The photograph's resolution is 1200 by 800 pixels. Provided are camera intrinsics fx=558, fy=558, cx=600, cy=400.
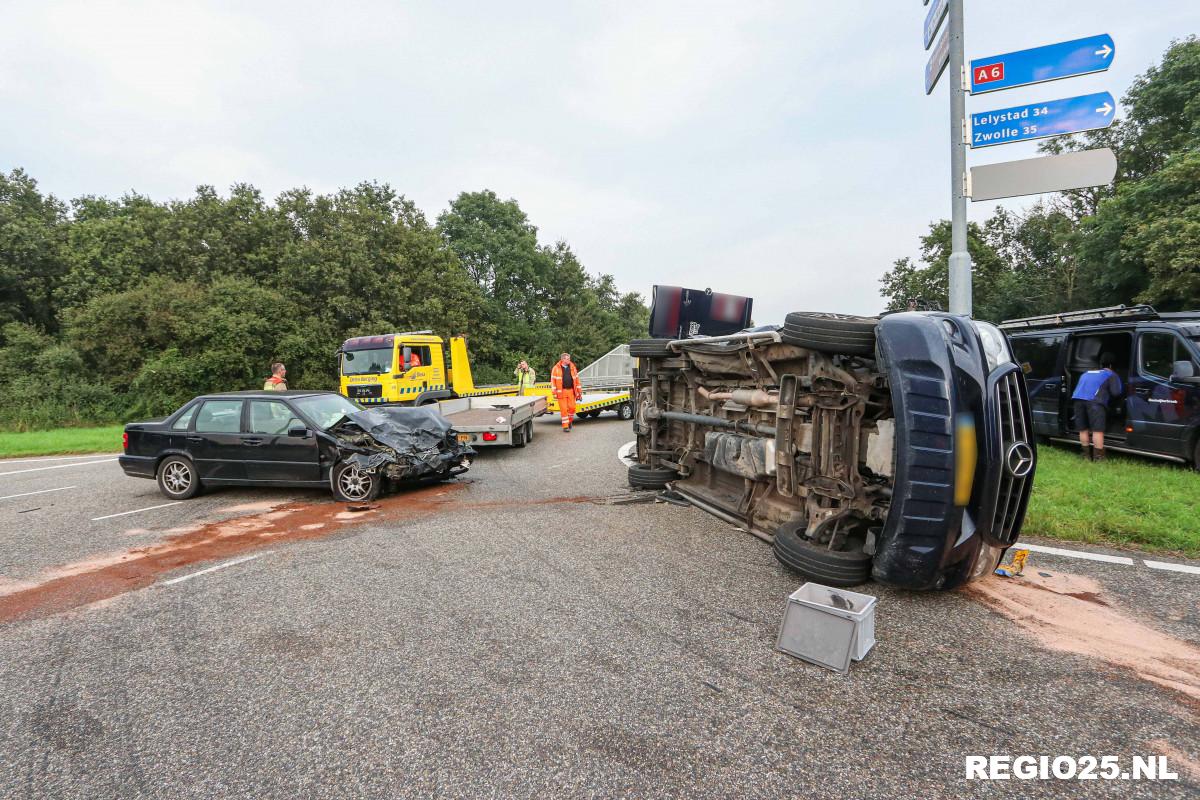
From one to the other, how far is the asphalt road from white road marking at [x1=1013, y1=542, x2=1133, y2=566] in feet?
0.63

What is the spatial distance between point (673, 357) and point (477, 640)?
165 inches

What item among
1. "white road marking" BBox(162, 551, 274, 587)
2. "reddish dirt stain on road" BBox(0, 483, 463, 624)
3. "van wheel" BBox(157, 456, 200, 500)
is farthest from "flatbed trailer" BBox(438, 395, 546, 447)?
"white road marking" BBox(162, 551, 274, 587)

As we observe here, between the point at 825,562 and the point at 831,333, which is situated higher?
the point at 831,333

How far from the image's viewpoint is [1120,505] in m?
5.20

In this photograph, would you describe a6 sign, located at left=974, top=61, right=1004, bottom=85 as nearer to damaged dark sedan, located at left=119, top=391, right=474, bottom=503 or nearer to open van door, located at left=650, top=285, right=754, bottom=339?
open van door, located at left=650, top=285, right=754, bottom=339

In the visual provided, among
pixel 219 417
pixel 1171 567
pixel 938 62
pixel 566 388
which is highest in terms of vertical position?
pixel 938 62

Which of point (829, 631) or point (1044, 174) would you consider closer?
point (829, 631)

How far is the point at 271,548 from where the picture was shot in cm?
500

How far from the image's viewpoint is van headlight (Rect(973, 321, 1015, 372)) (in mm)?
3235

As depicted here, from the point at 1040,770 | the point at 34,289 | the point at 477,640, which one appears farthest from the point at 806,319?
the point at 34,289

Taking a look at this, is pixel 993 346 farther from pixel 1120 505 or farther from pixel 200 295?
pixel 200 295

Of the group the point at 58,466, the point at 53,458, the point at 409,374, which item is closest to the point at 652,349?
the point at 409,374

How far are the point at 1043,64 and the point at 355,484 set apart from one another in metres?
8.74

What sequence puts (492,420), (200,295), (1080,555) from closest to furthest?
1. (1080,555)
2. (492,420)
3. (200,295)
